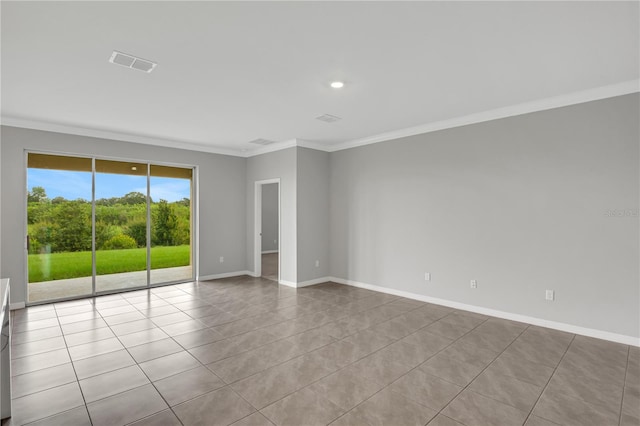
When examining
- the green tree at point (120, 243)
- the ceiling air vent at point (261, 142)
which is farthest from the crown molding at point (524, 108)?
the green tree at point (120, 243)

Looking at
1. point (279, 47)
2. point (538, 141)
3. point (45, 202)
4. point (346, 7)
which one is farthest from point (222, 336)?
point (538, 141)

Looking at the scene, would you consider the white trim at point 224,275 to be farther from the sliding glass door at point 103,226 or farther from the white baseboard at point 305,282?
the white baseboard at point 305,282

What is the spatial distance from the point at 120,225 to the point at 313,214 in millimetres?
3486

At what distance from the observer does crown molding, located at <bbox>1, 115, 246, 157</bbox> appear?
4707 mm

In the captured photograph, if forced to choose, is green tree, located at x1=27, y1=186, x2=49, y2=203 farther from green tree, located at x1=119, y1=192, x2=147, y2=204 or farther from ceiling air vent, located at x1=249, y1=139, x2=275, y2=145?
ceiling air vent, located at x1=249, y1=139, x2=275, y2=145

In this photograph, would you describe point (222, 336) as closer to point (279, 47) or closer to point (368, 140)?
point (279, 47)

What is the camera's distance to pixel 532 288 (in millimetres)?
4055

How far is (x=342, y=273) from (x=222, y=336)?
10.2 feet

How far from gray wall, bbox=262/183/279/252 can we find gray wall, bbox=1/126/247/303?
4.01 meters

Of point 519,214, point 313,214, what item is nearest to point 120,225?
point 313,214

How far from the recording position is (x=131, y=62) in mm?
2914

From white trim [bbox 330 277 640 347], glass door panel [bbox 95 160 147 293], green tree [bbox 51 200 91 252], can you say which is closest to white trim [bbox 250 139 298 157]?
glass door panel [bbox 95 160 147 293]

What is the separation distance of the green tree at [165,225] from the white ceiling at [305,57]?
6.91 ft

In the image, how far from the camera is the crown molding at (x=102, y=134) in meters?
4.71
